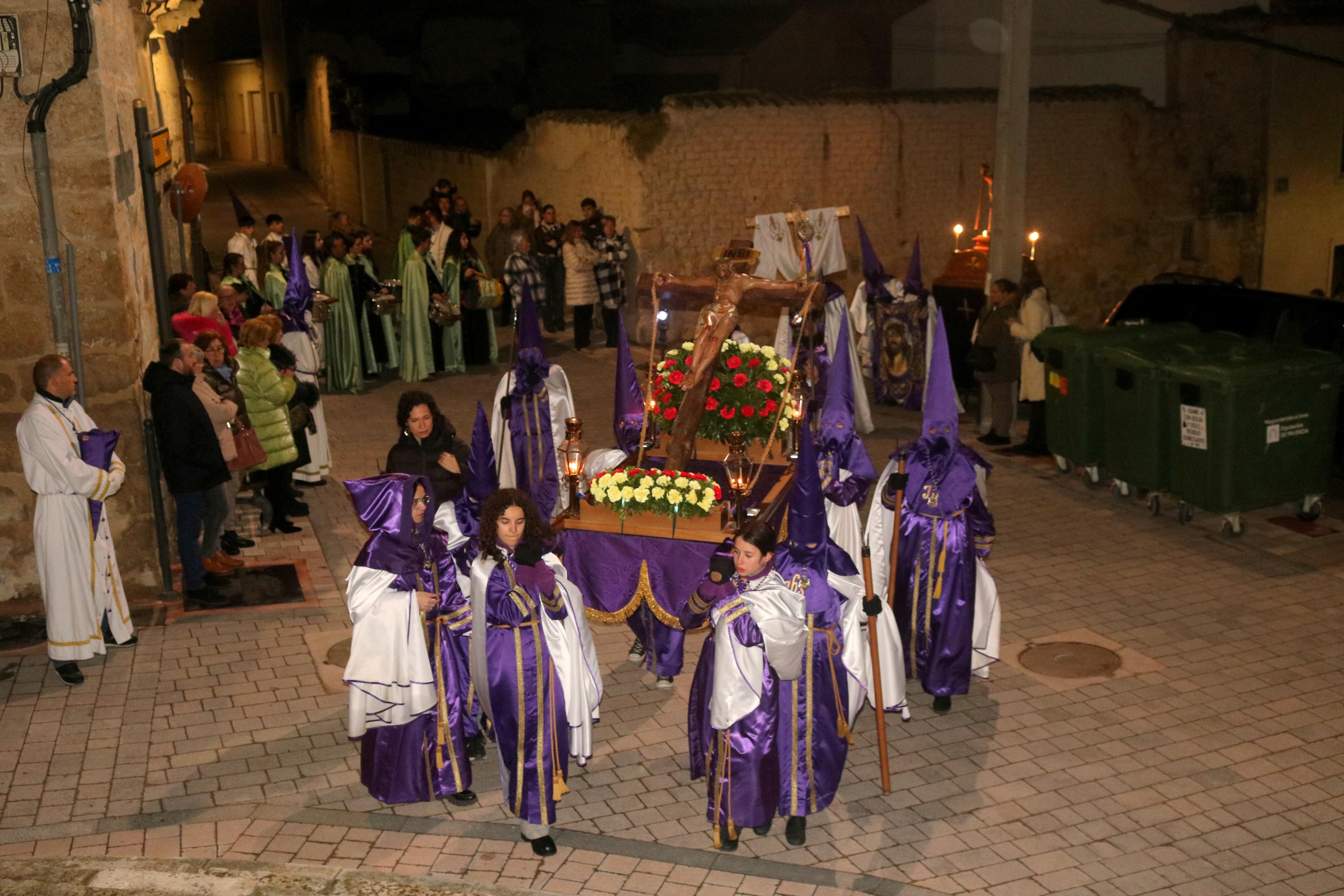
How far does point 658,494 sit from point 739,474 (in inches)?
21.3

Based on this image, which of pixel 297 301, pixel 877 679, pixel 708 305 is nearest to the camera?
pixel 877 679

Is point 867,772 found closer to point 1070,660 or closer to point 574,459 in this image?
point 1070,660

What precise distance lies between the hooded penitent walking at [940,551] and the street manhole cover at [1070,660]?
72cm

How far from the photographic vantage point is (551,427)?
10344 millimetres

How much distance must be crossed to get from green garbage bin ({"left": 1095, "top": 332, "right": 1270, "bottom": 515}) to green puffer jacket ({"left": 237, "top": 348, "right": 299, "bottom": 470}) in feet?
22.7

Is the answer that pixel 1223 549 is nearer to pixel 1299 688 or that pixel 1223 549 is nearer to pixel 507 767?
pixel 1299 688

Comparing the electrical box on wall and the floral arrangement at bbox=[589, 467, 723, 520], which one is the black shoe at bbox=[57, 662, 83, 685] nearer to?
the floral arrangement at bbox=[589, 467, 723, 520]

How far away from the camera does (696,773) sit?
6.97m

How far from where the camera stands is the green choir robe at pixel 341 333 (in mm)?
16094

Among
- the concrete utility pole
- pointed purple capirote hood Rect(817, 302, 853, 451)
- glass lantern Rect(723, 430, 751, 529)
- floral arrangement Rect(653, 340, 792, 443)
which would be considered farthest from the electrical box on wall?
the concrete utility pole

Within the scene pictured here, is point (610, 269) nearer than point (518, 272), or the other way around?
point (518, 272)

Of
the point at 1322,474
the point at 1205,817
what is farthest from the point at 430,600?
the point at 1322,474

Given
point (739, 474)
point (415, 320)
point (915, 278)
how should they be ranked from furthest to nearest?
point (415, 320), point (915, 278), point (739, 474)

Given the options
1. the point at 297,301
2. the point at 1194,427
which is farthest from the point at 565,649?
the point at 297,301
